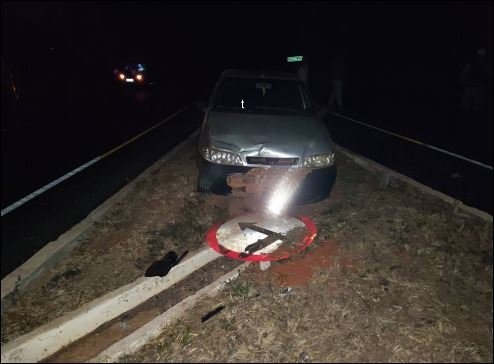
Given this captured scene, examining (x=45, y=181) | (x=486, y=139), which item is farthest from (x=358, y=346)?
(x=486, y=139)

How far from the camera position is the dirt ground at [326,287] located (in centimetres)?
279

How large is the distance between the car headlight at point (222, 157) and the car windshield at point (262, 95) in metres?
1.22

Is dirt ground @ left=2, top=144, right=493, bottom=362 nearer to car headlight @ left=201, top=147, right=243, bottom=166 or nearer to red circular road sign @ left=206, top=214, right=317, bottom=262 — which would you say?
red circular road sign @ left=206, top=214, right=317, bottom=262

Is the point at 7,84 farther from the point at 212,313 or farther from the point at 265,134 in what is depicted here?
the point at 212,313

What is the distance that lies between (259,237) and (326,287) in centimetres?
114

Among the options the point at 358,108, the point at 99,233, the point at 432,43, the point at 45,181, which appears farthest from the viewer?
the point at 432,43

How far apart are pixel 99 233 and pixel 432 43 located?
24.7 meters

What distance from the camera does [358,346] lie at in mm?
2793

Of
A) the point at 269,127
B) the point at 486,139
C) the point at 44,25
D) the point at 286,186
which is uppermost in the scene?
the point at 44,25

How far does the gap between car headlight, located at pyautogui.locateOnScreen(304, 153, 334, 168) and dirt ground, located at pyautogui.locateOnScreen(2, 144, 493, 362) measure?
78cm

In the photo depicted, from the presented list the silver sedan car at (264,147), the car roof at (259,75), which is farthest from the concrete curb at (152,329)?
the car roof at (259,75)

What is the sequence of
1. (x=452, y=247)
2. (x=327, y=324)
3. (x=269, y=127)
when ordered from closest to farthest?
1. (x=327, y=324)
2. (x=452, y=247)
3. (x=269, y=127)

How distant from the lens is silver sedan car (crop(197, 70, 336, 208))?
4.41m

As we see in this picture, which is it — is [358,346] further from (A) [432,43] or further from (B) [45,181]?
(A) [432,43]
